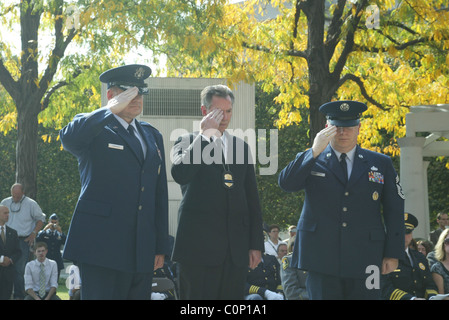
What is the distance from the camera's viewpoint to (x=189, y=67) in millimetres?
15961

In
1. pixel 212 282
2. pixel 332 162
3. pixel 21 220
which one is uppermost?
pixel 332 162

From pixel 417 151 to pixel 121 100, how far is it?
1034cm

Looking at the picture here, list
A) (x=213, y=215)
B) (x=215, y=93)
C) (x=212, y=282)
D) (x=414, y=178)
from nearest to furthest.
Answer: (x=212, y=282) < (x=213, y=215) < (x=215, y=93) < (x=414, y=178)

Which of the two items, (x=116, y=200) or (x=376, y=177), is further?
(x=376, y=177)

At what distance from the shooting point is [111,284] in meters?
4.66

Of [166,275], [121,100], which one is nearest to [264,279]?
[166,275]

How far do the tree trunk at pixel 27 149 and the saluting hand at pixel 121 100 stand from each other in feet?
37.5

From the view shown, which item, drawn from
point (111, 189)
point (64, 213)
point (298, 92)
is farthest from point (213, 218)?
point (64, 213)

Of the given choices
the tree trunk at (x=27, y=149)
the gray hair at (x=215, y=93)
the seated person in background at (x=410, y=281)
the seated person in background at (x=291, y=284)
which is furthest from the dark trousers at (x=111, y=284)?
the tree trunk at (x=27, y=149)

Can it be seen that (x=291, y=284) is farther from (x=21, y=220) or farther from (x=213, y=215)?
(x=21, y=220)

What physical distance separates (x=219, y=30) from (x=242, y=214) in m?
7.09

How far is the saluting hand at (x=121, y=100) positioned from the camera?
470 cm
